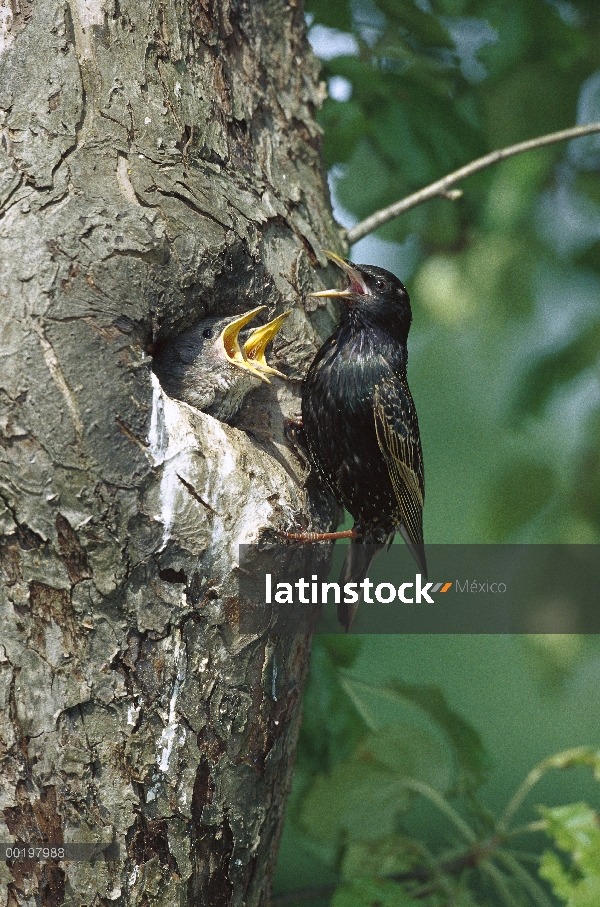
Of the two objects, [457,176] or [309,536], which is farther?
[457,176]

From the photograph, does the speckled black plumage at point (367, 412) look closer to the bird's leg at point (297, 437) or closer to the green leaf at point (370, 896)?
the bird's leg at point (297, 437)

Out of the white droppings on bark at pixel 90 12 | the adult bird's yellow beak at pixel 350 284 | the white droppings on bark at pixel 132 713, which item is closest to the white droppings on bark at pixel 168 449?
the white droppings on bark at pixel 132 713

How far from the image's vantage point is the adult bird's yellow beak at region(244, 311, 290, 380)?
263 cm

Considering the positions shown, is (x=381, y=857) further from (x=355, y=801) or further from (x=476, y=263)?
(x=476, y=263)

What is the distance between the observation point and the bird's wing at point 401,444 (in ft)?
9.49

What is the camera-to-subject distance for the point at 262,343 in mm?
2691

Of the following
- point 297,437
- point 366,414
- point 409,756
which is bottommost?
point 409,756

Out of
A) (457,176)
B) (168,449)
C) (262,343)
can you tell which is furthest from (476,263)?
(168,449)

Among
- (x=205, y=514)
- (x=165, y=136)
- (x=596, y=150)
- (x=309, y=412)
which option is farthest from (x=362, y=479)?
(x=596, y=150)

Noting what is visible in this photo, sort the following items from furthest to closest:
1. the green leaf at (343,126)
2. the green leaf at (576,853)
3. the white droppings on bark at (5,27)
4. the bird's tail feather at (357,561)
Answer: the bird's tail feather at (357,561) → the green leaf at (343,126) → the green leaf at (576,853) → the white droppings on bark at (5,27)

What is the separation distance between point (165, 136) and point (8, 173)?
45cm

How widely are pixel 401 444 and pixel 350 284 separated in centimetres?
62

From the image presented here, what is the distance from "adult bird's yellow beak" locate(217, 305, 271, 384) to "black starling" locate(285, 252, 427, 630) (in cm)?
25

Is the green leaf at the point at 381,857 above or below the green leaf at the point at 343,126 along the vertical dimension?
below
